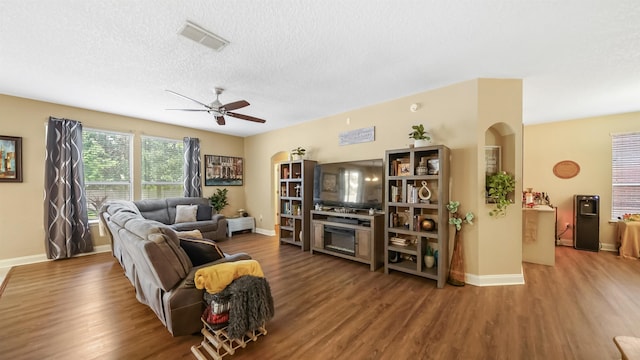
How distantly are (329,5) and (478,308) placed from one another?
3244 millimetres

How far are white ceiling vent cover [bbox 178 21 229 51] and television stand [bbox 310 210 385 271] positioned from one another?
2.92m

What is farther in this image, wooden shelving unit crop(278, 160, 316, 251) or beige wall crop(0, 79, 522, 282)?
wooden shelving unit crop(278, 160, 316, 251)

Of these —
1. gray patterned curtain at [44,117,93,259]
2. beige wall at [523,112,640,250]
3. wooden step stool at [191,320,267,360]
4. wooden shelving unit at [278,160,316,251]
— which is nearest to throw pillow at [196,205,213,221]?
wooden shelving unit at [278,160,316,251]

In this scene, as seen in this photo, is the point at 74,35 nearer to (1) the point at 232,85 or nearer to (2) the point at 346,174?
(1) the point at 232,85

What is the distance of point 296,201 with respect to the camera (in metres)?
5.14

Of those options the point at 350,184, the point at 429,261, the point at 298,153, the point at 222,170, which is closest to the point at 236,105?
the point at 298,153

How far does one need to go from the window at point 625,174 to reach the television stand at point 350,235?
481 cm

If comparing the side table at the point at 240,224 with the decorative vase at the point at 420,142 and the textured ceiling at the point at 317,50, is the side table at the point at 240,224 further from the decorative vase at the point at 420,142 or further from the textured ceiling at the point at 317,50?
the decorative vase at the point at 420,142

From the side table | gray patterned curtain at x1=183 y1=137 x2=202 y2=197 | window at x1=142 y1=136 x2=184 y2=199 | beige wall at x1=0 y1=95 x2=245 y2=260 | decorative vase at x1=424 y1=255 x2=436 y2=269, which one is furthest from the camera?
the side table

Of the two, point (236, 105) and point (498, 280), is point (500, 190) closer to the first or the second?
point (498, 280)

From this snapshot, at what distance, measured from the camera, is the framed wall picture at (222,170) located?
6.13 m

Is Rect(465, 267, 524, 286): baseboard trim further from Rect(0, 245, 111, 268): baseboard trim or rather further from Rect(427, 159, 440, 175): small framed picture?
Rect(0, 245, 111, 268): baseboard trim

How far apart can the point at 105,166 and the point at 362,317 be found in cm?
551

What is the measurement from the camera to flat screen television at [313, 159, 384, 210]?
3854 mm
